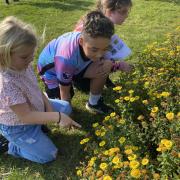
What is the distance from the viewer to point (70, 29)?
20.3 feet

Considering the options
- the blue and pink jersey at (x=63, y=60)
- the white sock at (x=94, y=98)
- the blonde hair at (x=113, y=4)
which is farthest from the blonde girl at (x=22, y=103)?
the blonde hair at (x=113, y=4)

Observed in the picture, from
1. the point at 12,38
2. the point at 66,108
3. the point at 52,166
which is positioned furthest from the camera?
the point at 66,108

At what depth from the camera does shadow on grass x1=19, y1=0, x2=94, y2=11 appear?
7.62 meters

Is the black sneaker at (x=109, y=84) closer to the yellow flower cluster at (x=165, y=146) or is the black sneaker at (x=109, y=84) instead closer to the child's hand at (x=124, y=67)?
the child's hand at (x=124, y=67)

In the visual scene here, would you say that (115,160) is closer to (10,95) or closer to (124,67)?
(10,95)

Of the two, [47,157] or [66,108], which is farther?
[66,108]

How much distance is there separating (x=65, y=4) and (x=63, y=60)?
501cm

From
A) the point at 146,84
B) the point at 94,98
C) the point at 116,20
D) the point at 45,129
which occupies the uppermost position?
the point at 116,20

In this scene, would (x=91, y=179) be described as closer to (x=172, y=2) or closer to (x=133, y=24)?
(x=133, y=24)

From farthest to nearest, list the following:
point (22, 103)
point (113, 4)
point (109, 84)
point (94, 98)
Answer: point (109, 84) → point (94, 98) → point (113, 4) → point (22, 103)

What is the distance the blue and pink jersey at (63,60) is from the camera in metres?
3.20

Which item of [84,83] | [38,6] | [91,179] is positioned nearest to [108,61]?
[84,83]

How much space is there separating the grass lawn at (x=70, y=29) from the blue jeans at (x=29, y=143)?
64mm

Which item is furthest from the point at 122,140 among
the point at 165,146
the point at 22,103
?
the point at 22,103
